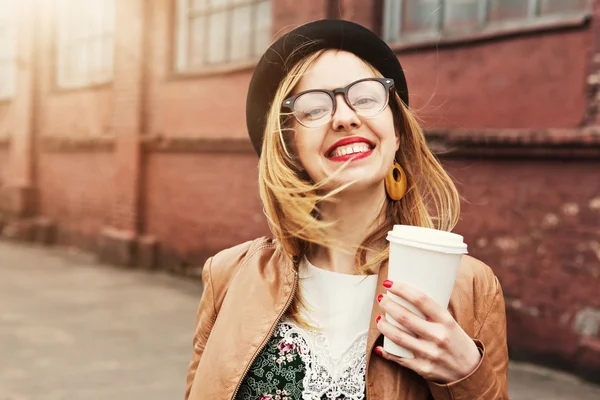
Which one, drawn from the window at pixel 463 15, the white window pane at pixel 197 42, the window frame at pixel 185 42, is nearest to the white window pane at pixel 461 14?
the window at pixel 463 15

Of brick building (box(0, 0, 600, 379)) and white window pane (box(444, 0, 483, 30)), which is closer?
brick building (box(0, 0, 600, 379))

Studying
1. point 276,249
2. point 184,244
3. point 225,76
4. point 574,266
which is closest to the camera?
point 276,249

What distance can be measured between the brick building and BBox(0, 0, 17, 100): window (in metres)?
0.05

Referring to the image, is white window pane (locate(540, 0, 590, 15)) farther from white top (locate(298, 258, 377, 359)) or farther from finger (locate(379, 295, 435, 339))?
finger (locate(379, 295, 435, 339))

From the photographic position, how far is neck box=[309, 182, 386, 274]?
5.63ft

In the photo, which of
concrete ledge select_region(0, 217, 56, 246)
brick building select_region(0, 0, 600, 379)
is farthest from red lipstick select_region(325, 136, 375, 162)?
concrete ledge select_region(0, 217, 56, 246)

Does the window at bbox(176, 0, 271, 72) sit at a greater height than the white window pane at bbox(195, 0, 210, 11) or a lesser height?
lesser

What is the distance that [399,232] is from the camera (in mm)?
1346

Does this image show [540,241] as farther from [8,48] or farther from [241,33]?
[8,48]

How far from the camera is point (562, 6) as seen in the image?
500cm


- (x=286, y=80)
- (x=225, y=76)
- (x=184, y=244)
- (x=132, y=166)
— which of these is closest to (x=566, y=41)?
(x=286, y=80)

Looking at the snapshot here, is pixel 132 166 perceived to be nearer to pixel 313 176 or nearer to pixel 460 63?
pixel 460 63

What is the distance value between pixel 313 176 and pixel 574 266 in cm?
375

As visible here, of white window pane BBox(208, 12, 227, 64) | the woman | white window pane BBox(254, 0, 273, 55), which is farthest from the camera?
white window pane BBox(208, 12, 227, 64)
